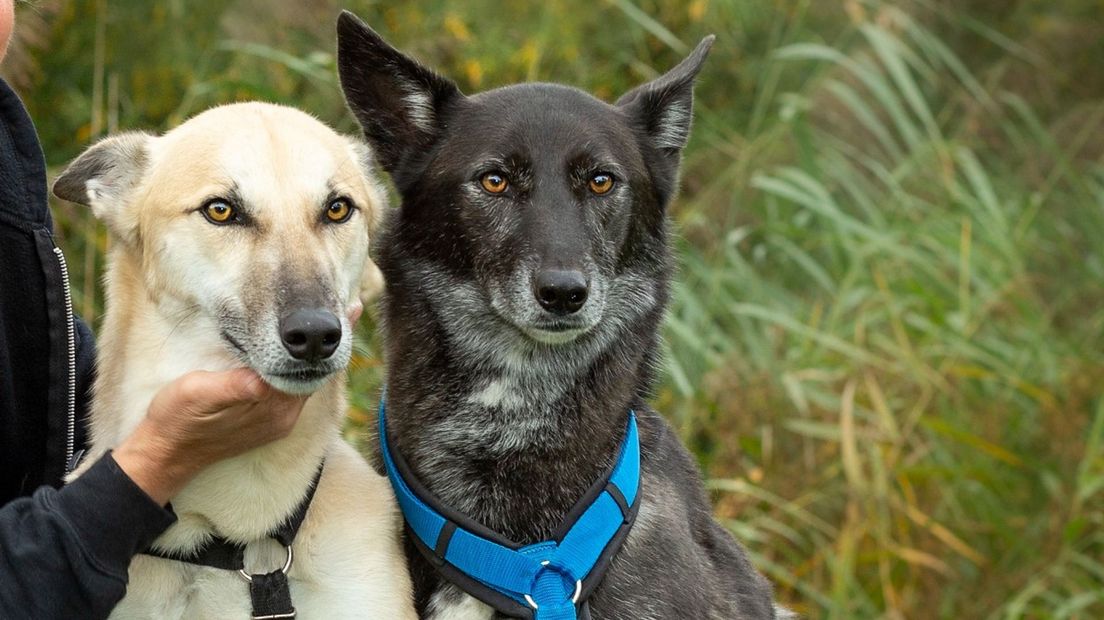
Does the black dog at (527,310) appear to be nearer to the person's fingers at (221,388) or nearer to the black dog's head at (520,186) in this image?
the black dog's head at (520,186)

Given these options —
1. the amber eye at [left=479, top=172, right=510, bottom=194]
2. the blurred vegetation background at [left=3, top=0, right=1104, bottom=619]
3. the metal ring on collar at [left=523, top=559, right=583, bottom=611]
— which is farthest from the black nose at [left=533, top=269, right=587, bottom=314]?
the blurred vegetation background at [left=3, top=0, right=1104, bottom=619]

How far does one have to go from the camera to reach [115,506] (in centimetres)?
237

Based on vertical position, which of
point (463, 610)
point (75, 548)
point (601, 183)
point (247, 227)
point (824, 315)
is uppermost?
point (247, 227)

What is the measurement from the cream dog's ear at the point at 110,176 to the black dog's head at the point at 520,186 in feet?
1.93

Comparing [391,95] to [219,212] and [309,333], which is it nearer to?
[219,212]

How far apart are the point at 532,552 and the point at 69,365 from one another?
1070 mm

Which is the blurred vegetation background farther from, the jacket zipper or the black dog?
the jacket zipper

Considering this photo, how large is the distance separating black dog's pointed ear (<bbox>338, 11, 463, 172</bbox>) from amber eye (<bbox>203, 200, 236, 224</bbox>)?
696 mm

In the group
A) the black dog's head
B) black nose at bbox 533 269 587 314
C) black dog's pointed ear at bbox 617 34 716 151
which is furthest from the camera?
black dog's pointed ear at bbox 617 34 716 151

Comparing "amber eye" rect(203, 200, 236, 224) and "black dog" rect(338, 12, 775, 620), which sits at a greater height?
"amber eye" rect(203, 200, 236, 224)

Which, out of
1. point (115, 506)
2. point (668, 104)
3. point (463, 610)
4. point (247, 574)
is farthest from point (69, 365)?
point (668, 104)

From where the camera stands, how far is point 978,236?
17.9 ft

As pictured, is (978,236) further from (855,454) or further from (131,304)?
(131,304)

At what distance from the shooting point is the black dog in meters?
2.92
